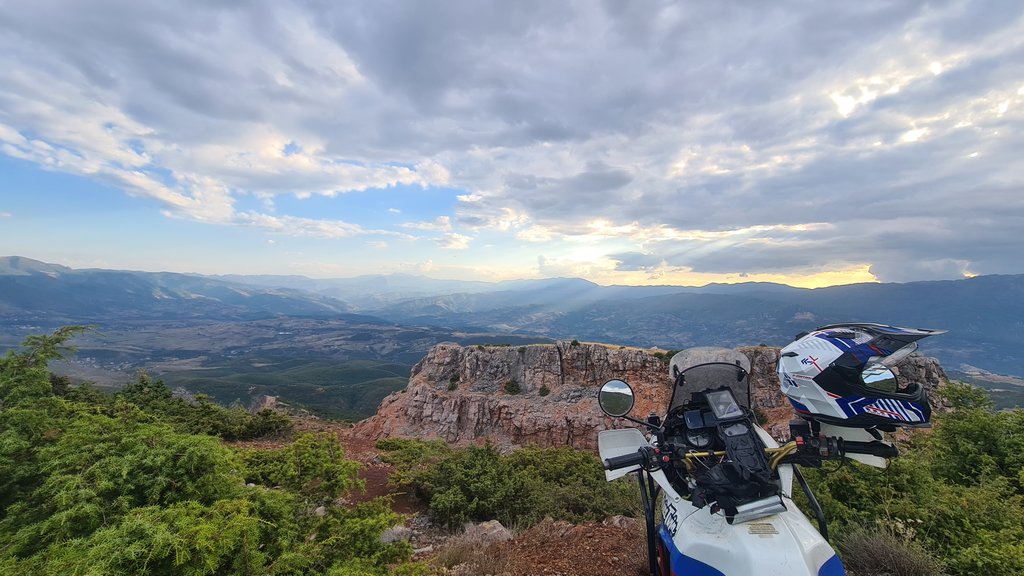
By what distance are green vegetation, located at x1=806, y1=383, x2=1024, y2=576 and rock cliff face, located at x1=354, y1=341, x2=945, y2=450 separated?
18933mm

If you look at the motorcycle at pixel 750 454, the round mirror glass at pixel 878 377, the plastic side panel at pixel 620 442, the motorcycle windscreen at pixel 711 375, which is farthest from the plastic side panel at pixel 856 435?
the plastic side panel at pixel 620 442

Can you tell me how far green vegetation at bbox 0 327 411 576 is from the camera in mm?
3262

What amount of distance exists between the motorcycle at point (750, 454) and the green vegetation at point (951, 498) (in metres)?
1.32

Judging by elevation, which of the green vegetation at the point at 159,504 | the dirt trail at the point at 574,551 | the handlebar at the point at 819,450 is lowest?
the dirt trail at the point at 574,551

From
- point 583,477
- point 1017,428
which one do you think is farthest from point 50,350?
point 1017,428

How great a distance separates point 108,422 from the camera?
570cm

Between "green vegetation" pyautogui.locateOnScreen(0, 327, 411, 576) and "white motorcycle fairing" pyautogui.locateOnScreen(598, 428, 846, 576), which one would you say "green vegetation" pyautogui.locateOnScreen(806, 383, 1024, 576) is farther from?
"green vegetation" pyautogui.locateOnScreen(0, 327, 411, 576)

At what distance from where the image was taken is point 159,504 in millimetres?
4156

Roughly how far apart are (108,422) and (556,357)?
28.7 m

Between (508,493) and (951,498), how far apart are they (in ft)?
23.7

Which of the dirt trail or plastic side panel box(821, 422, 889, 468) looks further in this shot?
the dirt trail

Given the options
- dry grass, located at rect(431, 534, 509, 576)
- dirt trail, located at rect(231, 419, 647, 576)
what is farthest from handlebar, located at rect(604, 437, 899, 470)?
dry grass, located at rect(431, 534, 509, 576)

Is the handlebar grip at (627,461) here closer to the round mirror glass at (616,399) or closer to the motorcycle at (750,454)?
the motorcycle at (750,454)

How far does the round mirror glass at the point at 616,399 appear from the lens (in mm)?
3896
